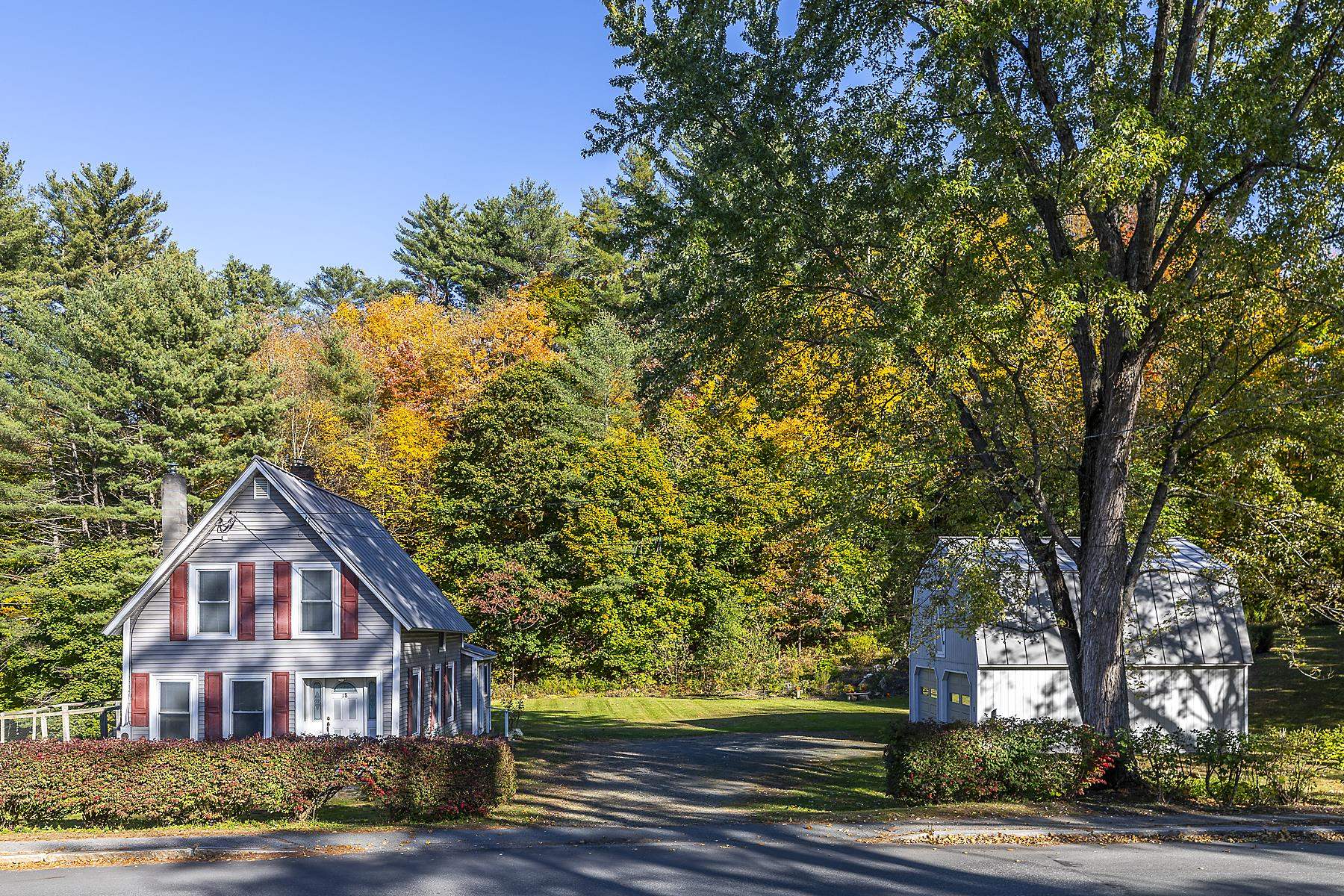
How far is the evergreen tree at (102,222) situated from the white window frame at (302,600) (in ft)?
123

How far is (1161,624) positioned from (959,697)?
5152 millimetres

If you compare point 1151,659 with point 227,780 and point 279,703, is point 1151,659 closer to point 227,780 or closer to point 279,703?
point 227,780

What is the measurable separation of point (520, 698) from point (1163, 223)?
110ft

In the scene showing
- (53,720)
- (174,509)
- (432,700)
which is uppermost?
(174,509)

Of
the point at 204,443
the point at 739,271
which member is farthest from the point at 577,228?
the point at 739,271

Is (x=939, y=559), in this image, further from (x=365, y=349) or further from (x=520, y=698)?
(x=365, y=349)

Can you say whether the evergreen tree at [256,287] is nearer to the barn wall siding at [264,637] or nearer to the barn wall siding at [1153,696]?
the barn wall siding at [264,637]

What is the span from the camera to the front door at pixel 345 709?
24812mm

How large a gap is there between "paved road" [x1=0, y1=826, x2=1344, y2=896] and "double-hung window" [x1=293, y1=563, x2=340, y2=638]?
39.1 ft

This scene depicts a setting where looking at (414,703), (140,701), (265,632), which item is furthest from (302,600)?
(140,701)

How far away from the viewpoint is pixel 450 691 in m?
29.7

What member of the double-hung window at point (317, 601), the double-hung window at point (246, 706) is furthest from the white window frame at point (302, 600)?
the double-hung window at point (246, 706)

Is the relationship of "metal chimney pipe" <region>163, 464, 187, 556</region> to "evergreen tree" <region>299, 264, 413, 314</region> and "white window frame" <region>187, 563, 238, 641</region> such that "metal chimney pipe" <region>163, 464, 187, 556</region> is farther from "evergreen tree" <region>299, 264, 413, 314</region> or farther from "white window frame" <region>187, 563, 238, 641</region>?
"evergreen tree" <region>299, 264, 413, 314</region>

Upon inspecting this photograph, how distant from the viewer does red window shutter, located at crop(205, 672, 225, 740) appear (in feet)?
79.9
